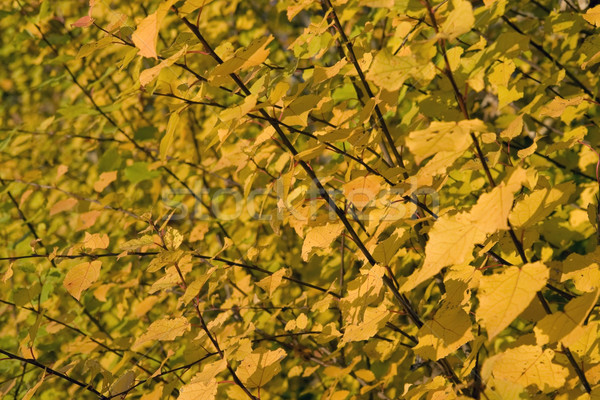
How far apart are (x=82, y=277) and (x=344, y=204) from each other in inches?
27.6

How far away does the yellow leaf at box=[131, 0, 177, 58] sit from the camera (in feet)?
2.85

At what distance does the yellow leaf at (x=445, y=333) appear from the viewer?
1.07 meters

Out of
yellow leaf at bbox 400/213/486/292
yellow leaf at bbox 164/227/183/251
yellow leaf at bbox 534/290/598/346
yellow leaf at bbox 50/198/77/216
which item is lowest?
yellow leaf at bbox 534/290/598/346

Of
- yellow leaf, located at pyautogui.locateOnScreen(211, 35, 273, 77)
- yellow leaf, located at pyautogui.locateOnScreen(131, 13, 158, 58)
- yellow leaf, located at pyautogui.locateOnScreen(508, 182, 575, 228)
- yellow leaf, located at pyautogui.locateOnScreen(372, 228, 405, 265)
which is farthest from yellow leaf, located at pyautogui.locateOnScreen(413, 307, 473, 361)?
yellow leaf, located at pyautogui.locateOnScreen(131, 13, 158, 58)

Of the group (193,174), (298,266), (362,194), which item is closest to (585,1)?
(362,194)

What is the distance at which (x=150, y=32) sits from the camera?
0.89m

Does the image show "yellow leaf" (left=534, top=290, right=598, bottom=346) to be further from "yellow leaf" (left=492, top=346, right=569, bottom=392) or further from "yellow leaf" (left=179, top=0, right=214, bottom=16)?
"yellow leaf" (left=179, top=0, right=214, bottom=16)

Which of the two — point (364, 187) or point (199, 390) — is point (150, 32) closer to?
point (364, 187)

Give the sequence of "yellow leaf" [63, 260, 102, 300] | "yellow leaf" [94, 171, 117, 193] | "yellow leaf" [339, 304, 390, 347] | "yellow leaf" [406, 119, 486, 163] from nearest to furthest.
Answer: "yellow leaf" [406, 119, 486, 163] → "yellow leaf" [339, 304, 390, 347] → "yellow leaf" [63, 260, 102, 300] → "yellow leaf" [94, 171, 117, 193]

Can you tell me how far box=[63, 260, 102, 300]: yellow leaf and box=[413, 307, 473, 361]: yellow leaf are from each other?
80 cm

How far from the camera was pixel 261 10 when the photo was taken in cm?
309

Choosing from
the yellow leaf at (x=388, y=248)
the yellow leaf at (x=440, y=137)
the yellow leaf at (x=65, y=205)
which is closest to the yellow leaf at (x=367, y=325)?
the yellow leaf at (x=388, y=248)

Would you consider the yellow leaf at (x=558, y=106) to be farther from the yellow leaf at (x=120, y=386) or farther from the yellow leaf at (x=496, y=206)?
the yellow leaf at (x=120, y=386)

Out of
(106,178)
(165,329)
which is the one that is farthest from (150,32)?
(106,178)
